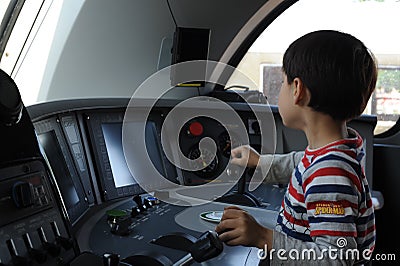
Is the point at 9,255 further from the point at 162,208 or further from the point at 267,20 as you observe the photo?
the point at 267,20

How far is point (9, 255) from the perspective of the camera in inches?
36.3

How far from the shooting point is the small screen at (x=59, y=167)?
1.39 meters

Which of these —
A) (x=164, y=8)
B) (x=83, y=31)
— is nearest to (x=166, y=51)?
(x=164, y=8)

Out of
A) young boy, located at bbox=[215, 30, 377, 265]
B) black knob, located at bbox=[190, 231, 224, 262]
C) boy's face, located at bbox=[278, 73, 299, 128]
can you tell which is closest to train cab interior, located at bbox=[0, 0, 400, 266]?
black knob, located at bbox=[190, 231, 224, 262]

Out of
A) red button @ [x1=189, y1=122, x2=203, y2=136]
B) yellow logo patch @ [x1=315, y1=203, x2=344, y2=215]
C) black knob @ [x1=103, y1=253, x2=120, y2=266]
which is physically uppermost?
red button @ [x1=189, y1=122, x2=203, y2=136]

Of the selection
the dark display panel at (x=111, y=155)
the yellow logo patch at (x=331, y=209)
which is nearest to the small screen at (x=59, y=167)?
the dark display panel at (x=111, y=155)

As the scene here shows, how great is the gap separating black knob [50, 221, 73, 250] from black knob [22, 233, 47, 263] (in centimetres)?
5

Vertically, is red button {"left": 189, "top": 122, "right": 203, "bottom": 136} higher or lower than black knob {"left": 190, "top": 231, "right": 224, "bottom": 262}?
higher

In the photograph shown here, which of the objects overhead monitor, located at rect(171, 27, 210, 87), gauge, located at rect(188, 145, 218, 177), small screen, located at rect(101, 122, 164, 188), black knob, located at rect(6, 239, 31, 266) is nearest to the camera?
black knob, located at rect(6, 239, 31, 266)

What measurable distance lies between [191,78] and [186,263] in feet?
5.29

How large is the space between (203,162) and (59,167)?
783 mm

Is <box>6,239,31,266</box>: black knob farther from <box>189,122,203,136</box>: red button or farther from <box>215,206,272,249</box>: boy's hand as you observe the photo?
<box>189,122,203,136</box>: red button

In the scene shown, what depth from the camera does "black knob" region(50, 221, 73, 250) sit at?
3.32ft

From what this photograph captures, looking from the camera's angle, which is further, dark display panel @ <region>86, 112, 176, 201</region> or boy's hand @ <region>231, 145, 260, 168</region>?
dark display panel @ <region>86, 112, 176, 201</region>
